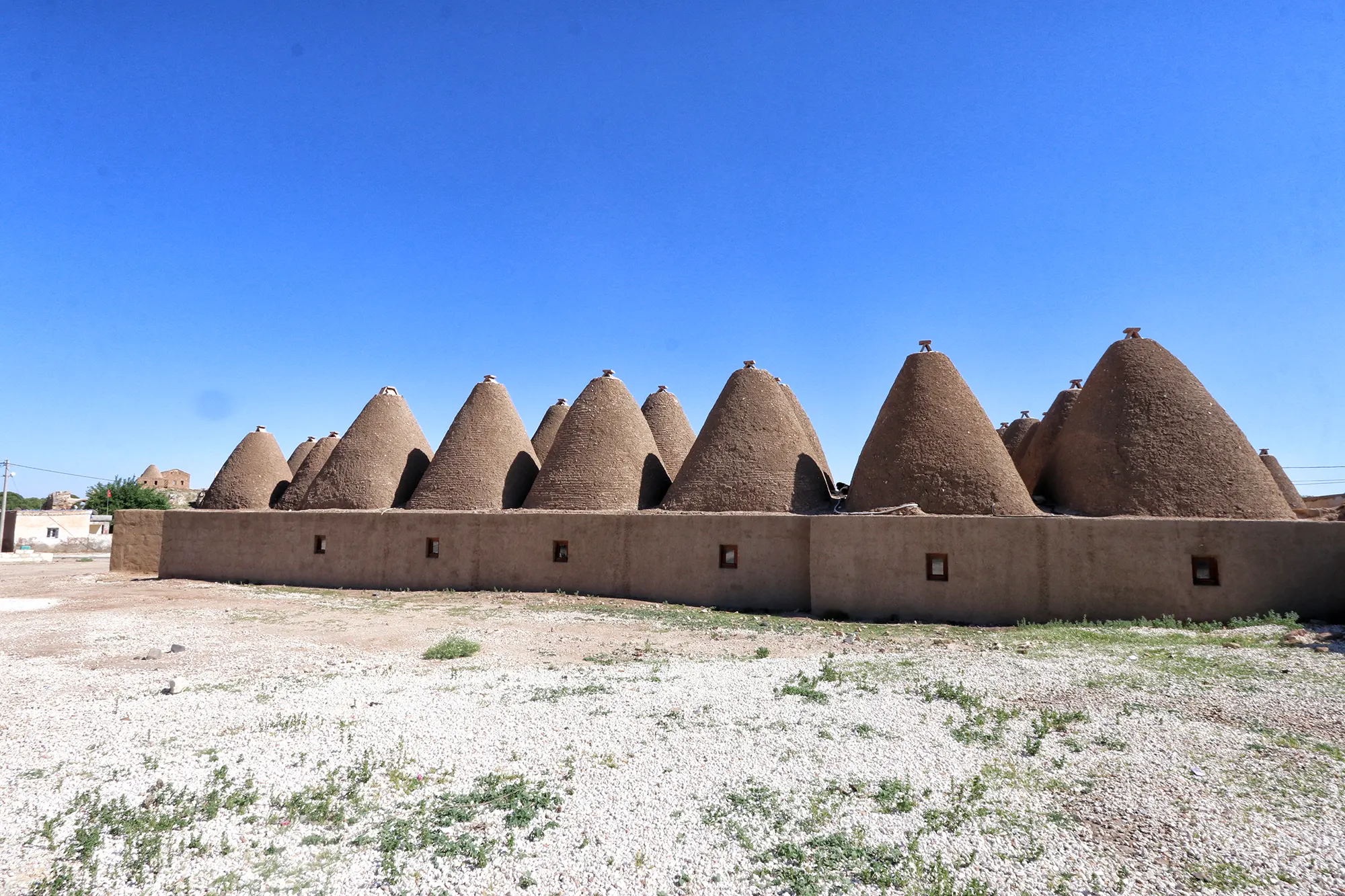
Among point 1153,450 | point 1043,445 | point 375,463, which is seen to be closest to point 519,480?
point 375,463

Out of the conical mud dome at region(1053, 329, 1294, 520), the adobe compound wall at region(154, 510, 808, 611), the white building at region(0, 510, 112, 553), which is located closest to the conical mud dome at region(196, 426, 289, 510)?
the adobe compound wall at region(154, 510, 808, 611)

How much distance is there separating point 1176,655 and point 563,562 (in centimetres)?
1010

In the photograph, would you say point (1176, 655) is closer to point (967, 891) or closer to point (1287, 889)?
point (1287, 889)

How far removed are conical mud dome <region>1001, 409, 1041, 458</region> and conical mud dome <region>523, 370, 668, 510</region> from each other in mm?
9475

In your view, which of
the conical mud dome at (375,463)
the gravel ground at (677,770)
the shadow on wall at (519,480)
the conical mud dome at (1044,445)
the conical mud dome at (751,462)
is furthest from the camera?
the conical mud dome at (375,463)

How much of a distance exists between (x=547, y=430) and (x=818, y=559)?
1324 centimetres

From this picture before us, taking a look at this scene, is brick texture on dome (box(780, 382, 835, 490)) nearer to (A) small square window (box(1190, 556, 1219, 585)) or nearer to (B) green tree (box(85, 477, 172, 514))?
(A) small square window (box(1190, 556, 1219, 585))

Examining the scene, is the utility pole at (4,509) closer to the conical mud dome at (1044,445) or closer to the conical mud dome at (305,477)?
the conical mud dome at (305,477)

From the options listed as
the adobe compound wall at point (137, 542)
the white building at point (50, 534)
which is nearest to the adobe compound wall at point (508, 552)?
the adobe compound wall at point (137, 542)

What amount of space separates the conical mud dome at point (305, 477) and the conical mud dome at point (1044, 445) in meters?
17.8

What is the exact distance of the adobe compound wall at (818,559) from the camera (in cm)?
1020

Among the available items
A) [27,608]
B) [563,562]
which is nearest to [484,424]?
[563,562]

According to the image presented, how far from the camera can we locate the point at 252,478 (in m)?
21.5

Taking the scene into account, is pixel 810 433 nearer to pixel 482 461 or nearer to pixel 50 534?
pixel 482 461
